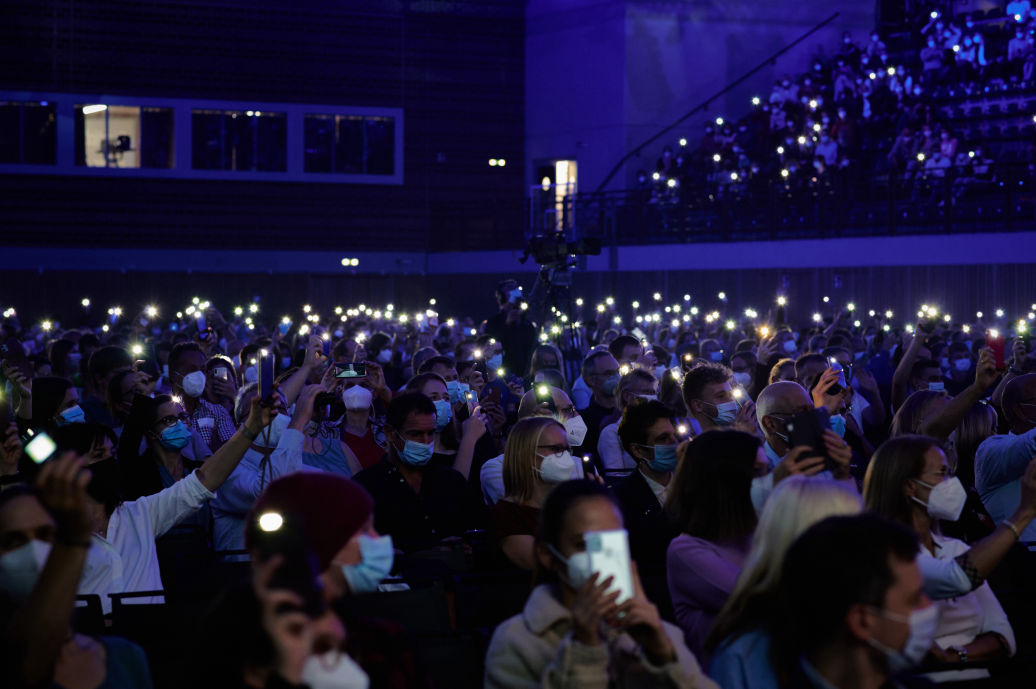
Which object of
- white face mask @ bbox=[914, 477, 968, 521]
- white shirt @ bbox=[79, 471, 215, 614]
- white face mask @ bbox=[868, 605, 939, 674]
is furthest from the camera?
white shirt @ bbox=[79, 471, 215, 614]

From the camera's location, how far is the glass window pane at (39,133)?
30.6 m

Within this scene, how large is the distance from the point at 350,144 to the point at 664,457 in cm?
Answer: 2714

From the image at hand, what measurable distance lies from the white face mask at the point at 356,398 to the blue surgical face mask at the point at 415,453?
135cm

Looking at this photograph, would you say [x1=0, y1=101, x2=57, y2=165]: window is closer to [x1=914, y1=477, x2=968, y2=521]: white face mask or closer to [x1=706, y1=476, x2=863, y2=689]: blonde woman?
[x1=914, y1=477, x2=968, y2=521]: white face mask

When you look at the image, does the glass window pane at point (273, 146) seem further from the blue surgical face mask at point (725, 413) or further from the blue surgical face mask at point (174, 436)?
the blue surgical face mask at point (725, 413)

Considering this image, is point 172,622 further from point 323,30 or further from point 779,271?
point 323,30

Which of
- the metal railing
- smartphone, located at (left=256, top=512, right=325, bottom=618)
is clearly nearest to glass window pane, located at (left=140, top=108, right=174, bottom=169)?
the metal railing

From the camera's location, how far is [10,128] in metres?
30.6

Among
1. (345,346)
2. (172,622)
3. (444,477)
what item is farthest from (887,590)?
(345,346)

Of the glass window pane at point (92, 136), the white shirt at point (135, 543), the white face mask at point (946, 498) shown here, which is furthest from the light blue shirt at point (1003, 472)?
the glass window pane at point (92, 136)

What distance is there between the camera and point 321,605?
2648mm

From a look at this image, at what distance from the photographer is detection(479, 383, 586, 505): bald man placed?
699 centimetres

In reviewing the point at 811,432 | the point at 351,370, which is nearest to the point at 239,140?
the point at 351,370

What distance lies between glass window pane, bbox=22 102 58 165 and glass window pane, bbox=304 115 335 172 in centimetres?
577
